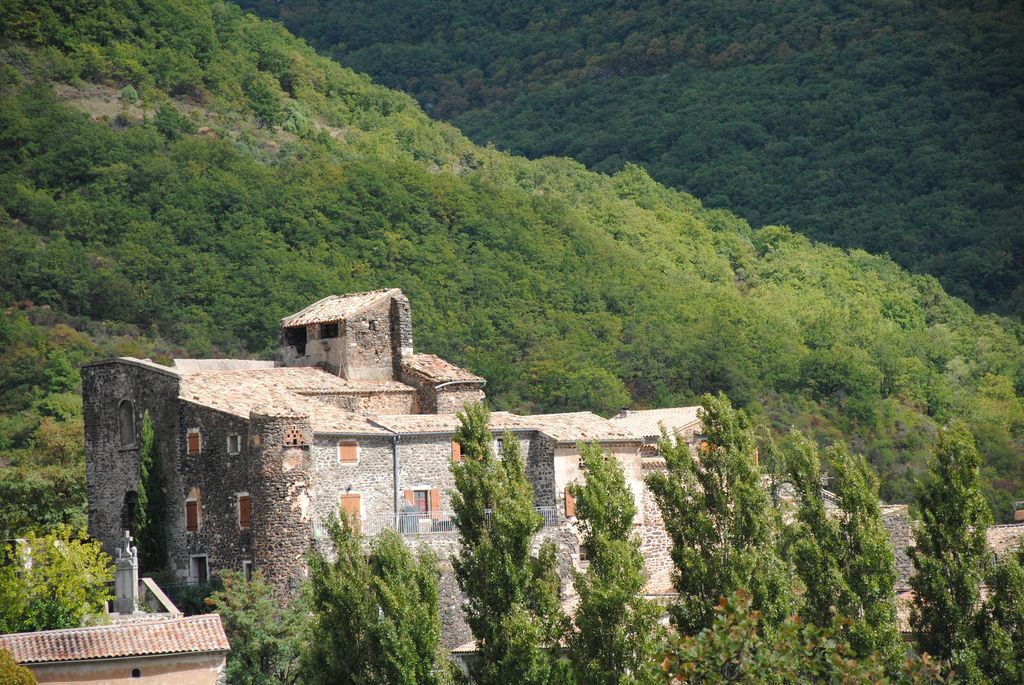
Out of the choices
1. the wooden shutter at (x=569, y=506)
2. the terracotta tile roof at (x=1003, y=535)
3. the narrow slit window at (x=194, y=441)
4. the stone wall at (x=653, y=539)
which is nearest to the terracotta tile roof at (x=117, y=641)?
the narrow slit window at (x=194, y=441)

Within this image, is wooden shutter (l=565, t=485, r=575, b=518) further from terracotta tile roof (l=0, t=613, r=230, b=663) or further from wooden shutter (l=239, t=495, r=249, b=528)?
terracotta tile roof (l=0, t=613, r=230, b=663)

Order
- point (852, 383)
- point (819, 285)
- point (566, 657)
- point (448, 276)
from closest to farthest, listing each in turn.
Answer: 1. point (566, 657)
2. point (448, 276)
3. point (852, 383)
4. point (819, 285)

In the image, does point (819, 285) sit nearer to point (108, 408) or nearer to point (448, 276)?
point (448, 276)

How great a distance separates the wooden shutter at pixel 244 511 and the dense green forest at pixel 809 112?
9612 cm

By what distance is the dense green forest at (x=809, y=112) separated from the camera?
154 meters

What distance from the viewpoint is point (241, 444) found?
2044 inches

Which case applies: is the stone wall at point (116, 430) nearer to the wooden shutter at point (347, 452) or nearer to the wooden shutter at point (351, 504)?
the wooden shutter at point (347, 452)

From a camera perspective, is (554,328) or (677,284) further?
(677,284)

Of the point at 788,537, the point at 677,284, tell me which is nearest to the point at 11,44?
the point at 677,284

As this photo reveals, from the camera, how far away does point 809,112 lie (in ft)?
569

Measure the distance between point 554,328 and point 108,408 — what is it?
45.4 metres

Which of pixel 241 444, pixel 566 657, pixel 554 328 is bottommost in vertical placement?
pixel 566 657

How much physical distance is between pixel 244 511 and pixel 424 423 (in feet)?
20.5

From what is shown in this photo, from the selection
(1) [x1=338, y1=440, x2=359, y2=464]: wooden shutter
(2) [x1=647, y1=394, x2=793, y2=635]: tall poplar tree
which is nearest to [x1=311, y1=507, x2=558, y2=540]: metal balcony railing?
(1) [x1=338, y1=440, x2=359, y2=464]: wooden shutter
